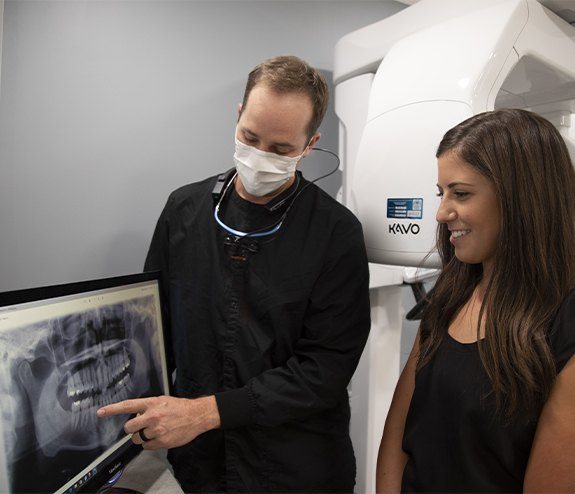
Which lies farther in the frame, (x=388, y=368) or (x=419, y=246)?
(x=388, y=368)

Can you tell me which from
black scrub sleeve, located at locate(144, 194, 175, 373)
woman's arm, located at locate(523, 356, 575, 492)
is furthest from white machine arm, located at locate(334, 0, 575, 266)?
black scrub sleeve, located at locate(144, 194, 175, 373)

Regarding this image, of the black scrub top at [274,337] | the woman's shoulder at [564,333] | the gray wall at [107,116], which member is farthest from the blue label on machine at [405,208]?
the gray wall at [107,116]

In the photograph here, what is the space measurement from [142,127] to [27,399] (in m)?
0.95

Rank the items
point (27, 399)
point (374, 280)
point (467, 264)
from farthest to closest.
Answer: point (374, 280) → point (467, 264) → point (27, 399)

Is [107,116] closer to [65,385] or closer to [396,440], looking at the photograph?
[65,385]

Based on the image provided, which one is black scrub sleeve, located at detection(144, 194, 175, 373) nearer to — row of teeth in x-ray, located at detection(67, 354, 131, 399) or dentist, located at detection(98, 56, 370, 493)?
dentist, located at detection(98, 56, 370, 493)

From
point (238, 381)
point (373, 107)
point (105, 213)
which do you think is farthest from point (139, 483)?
point (373, 107)

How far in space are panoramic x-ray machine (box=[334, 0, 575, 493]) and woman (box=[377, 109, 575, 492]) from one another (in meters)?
0.16

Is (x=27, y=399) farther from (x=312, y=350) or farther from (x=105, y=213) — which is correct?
(x=105, y=213)

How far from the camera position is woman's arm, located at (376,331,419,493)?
1091 mm

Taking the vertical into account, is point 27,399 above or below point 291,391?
above

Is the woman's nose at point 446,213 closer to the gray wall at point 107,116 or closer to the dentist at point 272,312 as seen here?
the dentist at point 272,312

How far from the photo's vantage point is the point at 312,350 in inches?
43.1

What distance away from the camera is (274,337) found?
3.58ft
